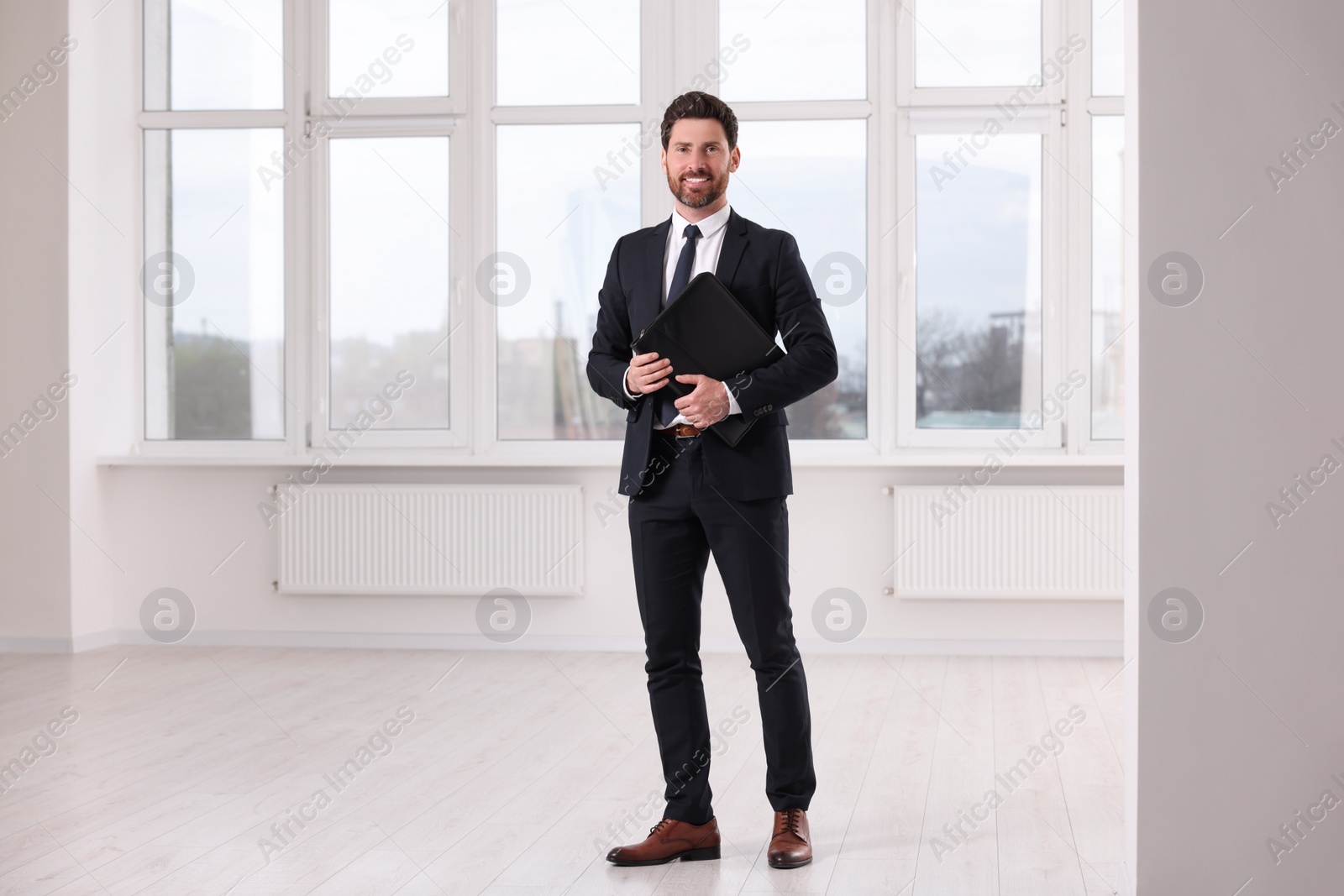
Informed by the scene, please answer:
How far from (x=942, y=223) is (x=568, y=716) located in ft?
8.66

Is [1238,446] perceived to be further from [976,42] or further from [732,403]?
[976,42]

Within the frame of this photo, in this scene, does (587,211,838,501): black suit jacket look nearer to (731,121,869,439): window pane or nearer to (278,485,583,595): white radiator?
(278,485,583,595): white radiator

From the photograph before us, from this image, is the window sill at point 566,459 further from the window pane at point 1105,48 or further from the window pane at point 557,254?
the window pane at point 1105,48

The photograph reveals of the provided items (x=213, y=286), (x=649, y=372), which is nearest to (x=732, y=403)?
(x=649, y=372)

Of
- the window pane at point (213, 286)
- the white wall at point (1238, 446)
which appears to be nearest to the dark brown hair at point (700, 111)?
the white wall at point (1238, 446)

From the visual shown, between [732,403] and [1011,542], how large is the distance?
2.78 metres

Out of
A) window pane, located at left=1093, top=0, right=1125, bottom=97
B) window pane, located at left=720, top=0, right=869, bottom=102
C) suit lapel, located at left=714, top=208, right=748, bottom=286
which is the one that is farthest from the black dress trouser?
window pane, located at left=1093, top=0, right=1125, bottom=97

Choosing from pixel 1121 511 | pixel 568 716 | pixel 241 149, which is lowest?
pixel 568 716

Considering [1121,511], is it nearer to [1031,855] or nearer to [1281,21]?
[1031,855]

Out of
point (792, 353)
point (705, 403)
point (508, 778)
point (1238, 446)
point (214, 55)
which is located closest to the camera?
point (1238, 446)

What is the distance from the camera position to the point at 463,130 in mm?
5094

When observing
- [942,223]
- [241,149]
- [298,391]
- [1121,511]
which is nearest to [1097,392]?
[1121,511]

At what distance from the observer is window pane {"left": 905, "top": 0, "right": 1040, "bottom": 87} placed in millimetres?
4891

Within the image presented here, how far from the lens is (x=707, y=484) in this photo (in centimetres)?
232
